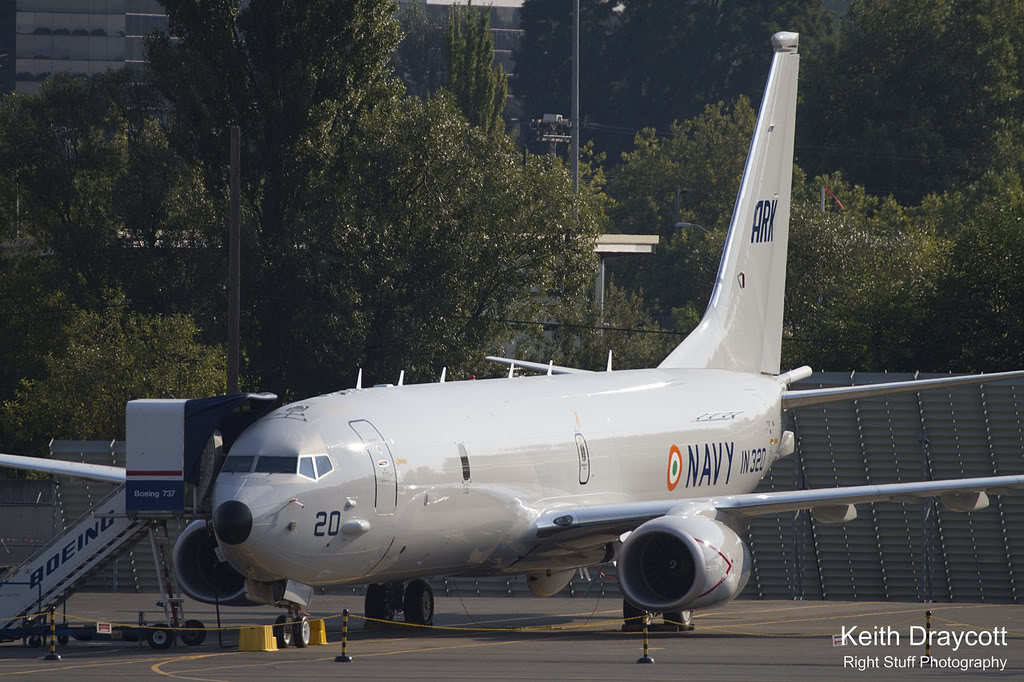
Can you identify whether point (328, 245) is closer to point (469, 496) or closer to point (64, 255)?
point (64, 255)

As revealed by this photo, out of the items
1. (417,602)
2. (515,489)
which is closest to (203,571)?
(417,602)

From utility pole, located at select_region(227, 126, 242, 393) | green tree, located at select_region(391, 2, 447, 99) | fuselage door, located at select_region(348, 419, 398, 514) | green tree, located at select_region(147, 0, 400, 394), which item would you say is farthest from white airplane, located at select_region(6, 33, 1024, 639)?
green tree, located at select_region(391, 2, 447, 99)

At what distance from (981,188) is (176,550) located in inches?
3093

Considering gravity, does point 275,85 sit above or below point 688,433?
above

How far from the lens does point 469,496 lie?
87.2ft

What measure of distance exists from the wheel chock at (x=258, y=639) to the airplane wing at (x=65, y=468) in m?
5.83

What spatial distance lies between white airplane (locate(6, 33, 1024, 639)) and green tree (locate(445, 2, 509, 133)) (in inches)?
2657

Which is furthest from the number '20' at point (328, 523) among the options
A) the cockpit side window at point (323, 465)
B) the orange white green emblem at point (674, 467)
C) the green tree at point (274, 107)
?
the green tree at point (274, 107)

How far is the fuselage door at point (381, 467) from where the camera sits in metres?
24.8

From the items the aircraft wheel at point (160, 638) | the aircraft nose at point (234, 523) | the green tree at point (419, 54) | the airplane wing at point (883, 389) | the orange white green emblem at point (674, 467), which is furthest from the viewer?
the green tree at point (419, 54)

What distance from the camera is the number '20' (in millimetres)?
23969

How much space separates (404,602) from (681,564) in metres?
5.32

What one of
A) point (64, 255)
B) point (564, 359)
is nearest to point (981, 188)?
point (564, 359)

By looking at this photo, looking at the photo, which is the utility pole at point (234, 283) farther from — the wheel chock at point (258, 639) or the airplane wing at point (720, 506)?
the wheel chock at point (258, 639)
